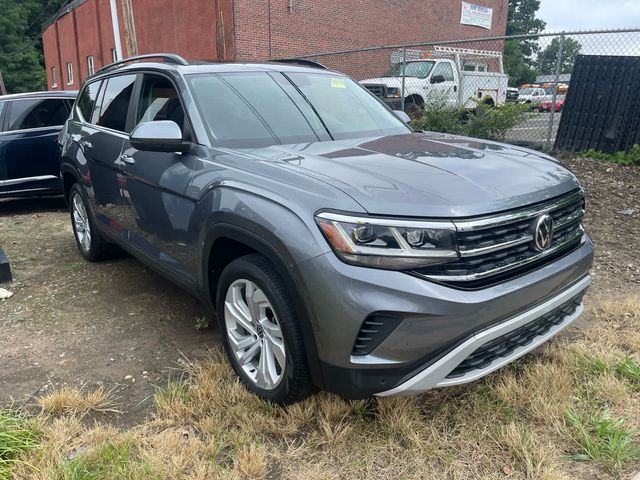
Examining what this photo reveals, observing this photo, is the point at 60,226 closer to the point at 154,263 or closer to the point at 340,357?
the point at 154,263

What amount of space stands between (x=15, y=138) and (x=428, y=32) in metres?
20.4

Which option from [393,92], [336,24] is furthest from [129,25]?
[336,24]

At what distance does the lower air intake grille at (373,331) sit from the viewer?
2.20 meters

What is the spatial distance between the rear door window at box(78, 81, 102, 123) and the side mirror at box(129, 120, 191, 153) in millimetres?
1942

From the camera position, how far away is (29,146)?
24.4ft

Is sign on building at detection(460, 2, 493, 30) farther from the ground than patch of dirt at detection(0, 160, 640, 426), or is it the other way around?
sign on building at detection(460, 2, 493, 30)

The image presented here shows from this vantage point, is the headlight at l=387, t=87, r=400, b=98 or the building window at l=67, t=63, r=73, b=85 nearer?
the headlight at l=387, t=87, r=400, b=98

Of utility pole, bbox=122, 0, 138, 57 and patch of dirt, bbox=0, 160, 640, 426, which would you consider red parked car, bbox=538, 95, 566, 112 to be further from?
utility pole, bbox=122, 0, 138, 57

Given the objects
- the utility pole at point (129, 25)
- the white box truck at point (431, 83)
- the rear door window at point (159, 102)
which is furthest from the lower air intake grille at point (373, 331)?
the utility pole at point (129, 25)

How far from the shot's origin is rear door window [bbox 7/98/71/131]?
7.48 metres

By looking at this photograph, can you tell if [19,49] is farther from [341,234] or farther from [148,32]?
[341,234]

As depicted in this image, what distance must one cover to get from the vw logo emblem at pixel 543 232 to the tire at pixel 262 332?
3.83 ft

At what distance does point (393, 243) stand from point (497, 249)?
486 millimetres

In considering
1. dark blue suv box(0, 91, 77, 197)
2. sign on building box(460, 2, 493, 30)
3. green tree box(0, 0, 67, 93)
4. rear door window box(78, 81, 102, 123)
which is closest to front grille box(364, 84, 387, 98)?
dark blue suv box(0, 91, 77, 197)
